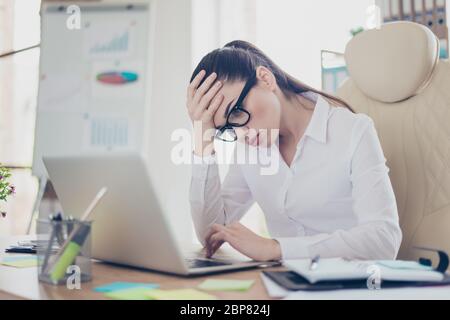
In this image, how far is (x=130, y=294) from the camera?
660 mm

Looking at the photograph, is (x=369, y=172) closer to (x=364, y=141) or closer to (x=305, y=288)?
(x=364, y=141)

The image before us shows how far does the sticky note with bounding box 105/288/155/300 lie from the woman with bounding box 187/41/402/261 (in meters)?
0.32

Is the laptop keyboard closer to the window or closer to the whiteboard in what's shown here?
the whiteboard

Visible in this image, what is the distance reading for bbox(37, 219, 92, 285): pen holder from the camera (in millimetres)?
722

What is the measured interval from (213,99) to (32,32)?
2.08 m

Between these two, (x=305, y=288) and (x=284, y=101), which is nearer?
(x=305, y=288)

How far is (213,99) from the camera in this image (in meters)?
1.23

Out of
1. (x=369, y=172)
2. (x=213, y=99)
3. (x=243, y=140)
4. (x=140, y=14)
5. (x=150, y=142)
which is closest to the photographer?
(x=140, y=14)

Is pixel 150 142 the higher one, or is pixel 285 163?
pixel 150 142

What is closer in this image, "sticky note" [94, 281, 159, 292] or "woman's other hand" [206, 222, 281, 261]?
"sticky note" [94, 281, 159, 292]

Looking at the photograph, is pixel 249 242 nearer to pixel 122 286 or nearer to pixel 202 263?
pixel 202 263

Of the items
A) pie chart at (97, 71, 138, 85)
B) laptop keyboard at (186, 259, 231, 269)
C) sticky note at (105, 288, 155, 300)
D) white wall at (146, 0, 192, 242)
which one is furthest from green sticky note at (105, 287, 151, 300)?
white wall at (146, 0, 192, 242)

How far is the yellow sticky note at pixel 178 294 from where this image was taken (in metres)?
0.63
